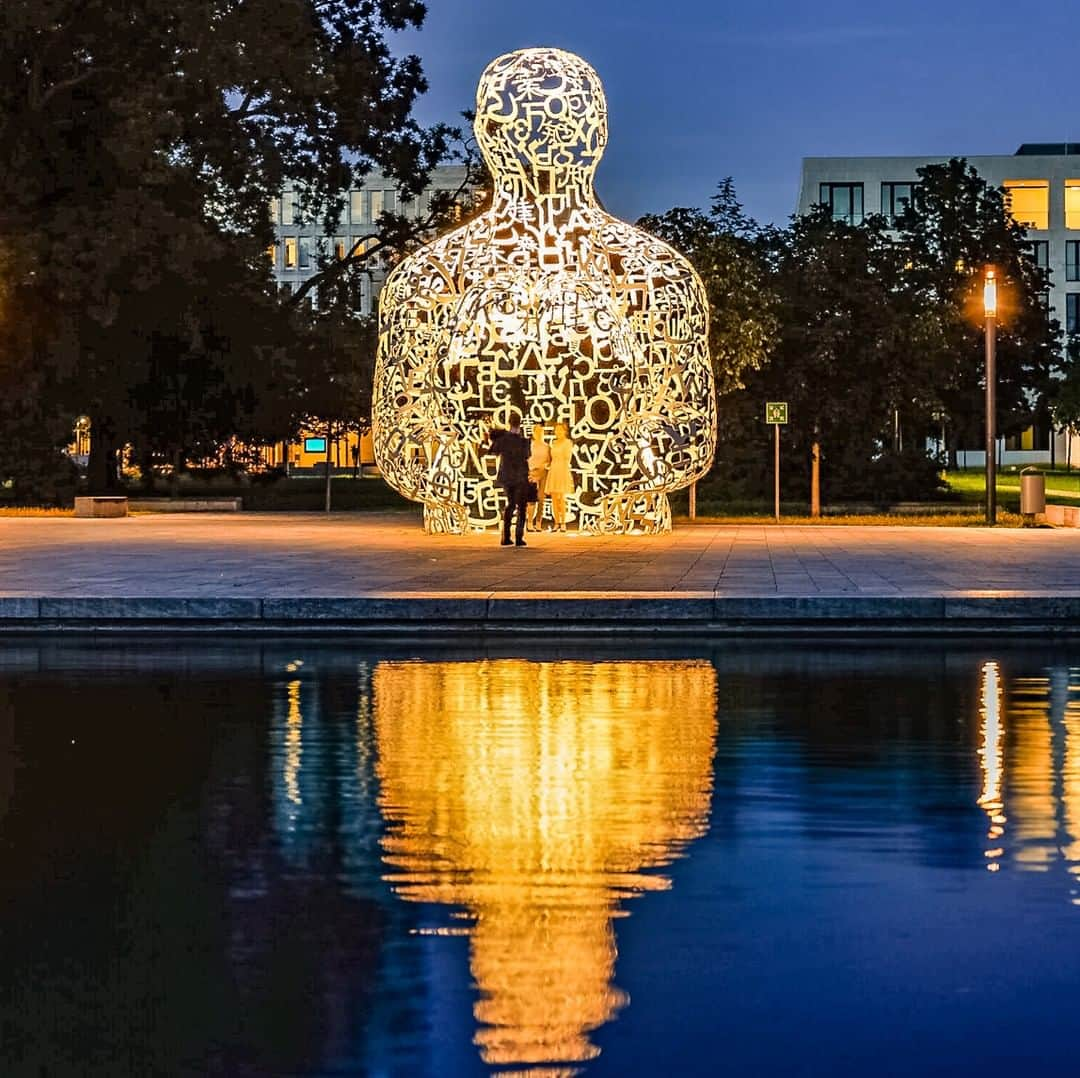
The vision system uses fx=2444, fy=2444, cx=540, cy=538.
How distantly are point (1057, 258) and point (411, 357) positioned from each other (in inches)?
4140

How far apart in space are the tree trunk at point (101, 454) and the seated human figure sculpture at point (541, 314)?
25.9 m

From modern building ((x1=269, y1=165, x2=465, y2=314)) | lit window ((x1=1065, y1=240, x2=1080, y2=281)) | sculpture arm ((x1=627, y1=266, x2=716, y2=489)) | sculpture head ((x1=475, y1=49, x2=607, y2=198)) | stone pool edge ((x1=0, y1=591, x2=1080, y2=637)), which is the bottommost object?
stone pool edge ((x1=0, y1=591, x2=1080, y2=637))

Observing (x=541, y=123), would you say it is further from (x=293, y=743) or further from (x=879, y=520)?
(x=293, y=743)

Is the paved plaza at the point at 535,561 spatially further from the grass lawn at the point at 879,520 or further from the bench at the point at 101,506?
the bench at the point at 101,506

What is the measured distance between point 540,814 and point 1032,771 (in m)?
2.61

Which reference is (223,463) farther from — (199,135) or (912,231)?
(912,231)

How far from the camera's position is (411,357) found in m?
32.6

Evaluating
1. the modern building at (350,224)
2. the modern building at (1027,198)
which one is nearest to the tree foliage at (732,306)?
the modern building at (1027,198)

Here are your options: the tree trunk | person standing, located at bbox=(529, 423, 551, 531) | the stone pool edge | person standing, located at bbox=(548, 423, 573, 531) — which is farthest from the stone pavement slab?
the tree trunk

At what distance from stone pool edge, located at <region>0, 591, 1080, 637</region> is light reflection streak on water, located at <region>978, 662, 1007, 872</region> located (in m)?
3.84

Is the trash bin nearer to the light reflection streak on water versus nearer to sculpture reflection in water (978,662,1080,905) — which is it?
the light reflection streak on water

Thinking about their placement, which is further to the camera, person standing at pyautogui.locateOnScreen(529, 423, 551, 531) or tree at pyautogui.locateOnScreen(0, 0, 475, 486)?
tree at pyautogui.locateOnScreen(0, 0, 475, 486)

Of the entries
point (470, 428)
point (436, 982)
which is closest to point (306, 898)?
point (436, 982)

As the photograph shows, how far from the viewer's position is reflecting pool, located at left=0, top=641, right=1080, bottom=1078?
6148mm
